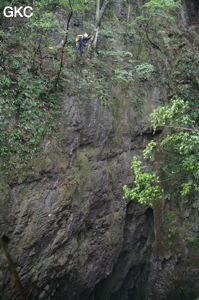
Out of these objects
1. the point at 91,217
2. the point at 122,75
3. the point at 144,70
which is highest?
the point at 144,70

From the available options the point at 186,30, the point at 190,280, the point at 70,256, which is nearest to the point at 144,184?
the point at 70,256

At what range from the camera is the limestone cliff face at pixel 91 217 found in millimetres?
7949

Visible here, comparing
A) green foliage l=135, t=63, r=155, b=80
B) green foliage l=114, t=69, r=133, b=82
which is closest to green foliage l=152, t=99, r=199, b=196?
green foliage l=114, t=69, r=133, b=82

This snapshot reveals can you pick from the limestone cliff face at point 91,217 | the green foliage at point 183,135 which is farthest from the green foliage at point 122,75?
the green foliage at point 183,135

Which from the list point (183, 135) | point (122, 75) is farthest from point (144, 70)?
point (183, 135)

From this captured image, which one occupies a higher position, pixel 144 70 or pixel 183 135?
pixel 144 70

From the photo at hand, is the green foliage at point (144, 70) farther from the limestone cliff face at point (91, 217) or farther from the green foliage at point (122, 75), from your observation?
the green foliage at point (122, 75)

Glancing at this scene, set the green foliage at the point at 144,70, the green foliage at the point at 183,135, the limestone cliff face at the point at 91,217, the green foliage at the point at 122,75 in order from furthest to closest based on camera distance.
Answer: the green foliage at the point at 144,70, the green foliage at the point at 122,75, the limestone cliff face at the point at 91,217, the green foliage at the point at 183,135

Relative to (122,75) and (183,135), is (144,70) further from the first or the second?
(183,135)

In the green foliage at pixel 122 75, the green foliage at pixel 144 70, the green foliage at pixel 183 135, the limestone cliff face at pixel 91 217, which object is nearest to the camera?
the green foliage at pixel 183 135

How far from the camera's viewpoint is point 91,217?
32.7ft

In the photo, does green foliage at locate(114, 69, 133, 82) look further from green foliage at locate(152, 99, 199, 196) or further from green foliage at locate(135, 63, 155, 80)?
green foliage at locate(152, 99, 199, 196)

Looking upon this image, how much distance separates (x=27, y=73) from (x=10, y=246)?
6.23 meters

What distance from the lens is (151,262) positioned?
42.7 ft
